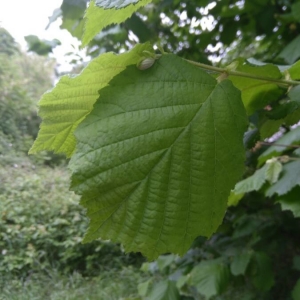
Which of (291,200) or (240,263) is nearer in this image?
(291,200)

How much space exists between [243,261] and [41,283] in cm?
70

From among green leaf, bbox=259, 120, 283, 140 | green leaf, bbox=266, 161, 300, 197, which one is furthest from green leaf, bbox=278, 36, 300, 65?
green leaf, bbox=259, 120, 283, 140

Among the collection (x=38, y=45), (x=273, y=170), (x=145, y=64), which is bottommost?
(x=145, y=64)

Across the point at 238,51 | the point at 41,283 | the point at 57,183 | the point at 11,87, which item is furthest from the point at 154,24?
the point at 41,283

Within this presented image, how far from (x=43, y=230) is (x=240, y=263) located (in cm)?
78

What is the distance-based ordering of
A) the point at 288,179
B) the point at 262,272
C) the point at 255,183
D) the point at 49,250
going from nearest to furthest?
the point at 288,179
the point at 255,183
the point at 262,272
the point at 49,250

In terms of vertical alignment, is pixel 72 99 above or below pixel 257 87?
below

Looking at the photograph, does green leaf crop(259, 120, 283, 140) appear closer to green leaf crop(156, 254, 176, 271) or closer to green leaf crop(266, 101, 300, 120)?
green leaf crop(266, 101, 300, 120)

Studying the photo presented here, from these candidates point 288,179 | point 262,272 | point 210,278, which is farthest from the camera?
point 262,272

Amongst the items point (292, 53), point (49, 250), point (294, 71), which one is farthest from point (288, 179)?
point (49, 250)

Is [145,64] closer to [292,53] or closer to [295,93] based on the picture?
[295,93]

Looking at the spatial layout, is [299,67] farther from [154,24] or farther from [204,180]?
[154,24]

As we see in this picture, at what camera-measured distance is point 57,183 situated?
1848 mm

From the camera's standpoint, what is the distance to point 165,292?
133cm
